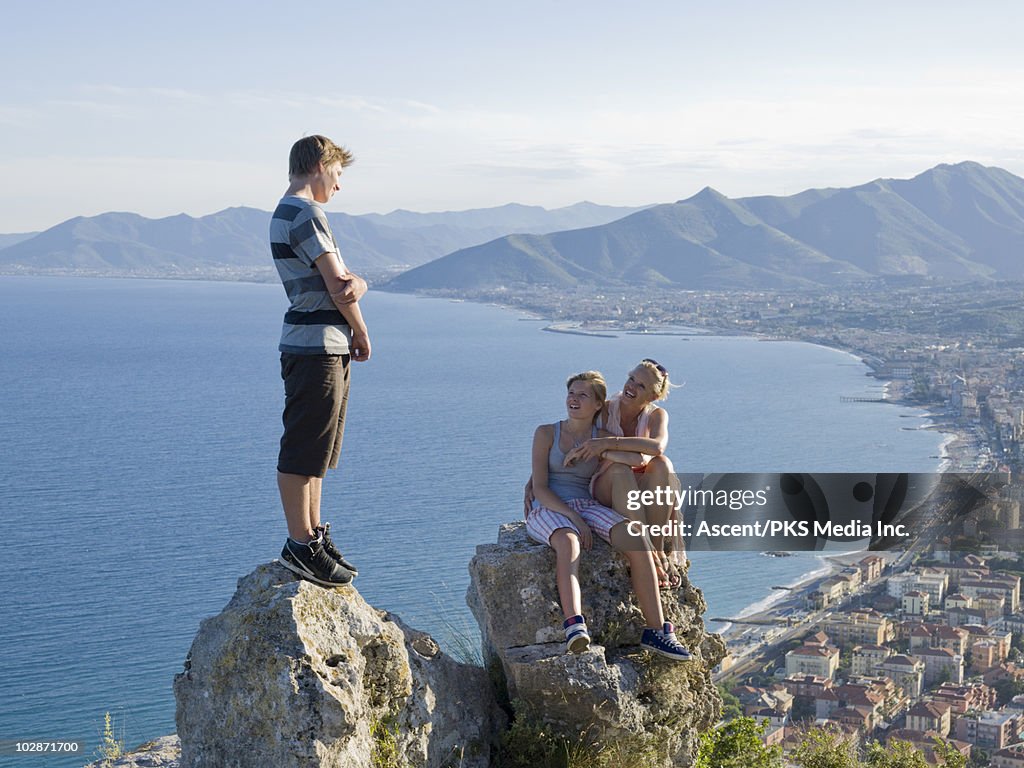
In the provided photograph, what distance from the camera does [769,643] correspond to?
80.3ft

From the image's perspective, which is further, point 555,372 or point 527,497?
point 555,372

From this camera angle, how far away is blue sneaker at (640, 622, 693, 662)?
466cm

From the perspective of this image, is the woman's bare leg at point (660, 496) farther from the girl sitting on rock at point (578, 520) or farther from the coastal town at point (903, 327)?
the coastal town at point (903, 327)

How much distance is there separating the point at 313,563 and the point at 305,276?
1109 millimetres

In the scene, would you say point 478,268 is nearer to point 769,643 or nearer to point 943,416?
point 943,416

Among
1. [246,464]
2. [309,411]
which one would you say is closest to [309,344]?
[309,411]

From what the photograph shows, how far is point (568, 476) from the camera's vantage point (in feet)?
16.6

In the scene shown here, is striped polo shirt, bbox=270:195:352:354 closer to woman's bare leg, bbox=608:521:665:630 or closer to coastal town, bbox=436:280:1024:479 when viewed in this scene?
woman's bare leg, bbox=608:521:665:630

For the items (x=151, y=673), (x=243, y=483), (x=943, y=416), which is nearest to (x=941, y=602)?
(x=151, y=673)

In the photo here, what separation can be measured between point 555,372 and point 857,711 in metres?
53.7

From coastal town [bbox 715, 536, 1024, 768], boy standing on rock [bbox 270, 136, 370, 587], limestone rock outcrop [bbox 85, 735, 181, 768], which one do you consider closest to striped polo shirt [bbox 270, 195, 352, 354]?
boy standing on rock [bbox 270, 136, 370, 587]

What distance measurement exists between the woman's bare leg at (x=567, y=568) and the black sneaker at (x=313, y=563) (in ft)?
3.38

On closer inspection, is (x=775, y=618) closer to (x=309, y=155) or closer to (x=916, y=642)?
(x=916, y=642)

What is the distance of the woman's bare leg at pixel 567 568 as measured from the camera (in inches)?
177
